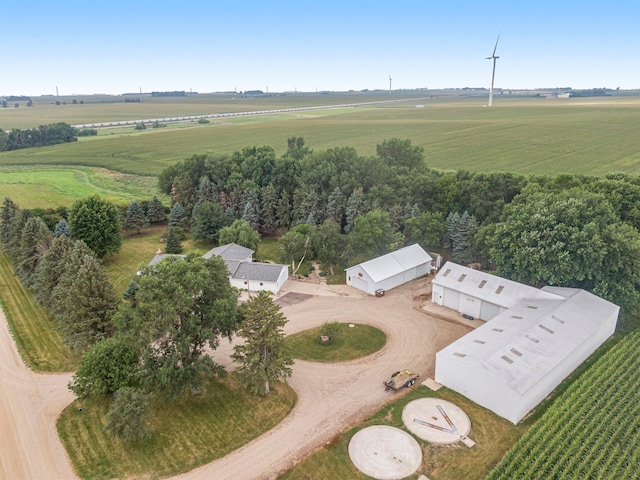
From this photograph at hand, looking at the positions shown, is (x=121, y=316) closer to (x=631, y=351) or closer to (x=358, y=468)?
(x=358, y=468)

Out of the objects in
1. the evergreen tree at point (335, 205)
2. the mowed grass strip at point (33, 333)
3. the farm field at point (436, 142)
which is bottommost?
the mowed grass strip at point (33, 333)

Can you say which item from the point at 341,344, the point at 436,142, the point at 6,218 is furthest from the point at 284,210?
the point at 436,142

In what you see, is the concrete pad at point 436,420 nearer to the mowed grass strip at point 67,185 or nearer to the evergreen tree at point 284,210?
the evergreen tree at point 284,210

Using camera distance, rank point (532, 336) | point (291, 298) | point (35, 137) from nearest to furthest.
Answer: point (532, 336) → point (291, 298) → point (35, 137)

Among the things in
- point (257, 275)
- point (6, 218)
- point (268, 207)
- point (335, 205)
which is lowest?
point (257, 275)

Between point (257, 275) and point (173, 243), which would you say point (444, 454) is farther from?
point (173, 243)

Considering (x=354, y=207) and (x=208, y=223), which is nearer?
(x=354, y=207)

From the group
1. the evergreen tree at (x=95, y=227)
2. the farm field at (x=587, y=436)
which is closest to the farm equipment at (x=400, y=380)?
the farm field at (x=587, y=436)
